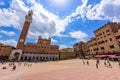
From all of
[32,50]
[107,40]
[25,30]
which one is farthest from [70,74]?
[25,30]

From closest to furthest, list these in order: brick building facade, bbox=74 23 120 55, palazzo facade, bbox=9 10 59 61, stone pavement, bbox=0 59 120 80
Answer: stone pavement, bbox=0 59 120 80
brick building facade, bbox=74 23 120 55
palazzo facade, bbox=9 10 59 61

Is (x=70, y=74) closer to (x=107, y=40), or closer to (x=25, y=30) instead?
(x=107, y=40)

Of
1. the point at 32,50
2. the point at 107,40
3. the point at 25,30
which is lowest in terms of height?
the point at 32,50

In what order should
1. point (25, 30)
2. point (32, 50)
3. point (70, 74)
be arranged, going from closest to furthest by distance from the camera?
point (70, 74) < point (32, 50) < point (25, 30)

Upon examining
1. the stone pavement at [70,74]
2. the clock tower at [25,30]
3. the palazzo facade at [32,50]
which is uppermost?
the clock tower at [25,30]

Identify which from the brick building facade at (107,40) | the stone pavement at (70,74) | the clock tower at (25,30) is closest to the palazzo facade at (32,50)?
the clock tower at (25,30)

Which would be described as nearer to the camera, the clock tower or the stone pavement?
the stone pavement

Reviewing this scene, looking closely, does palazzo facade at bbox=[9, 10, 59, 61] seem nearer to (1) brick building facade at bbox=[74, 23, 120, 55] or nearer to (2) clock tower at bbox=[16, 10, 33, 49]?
(2) clock tower at bbox=[16, 10, 33, 49]

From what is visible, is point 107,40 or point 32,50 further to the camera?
point 32,50

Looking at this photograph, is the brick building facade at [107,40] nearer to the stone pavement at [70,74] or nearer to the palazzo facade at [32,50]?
the stone pavement at [70,74]

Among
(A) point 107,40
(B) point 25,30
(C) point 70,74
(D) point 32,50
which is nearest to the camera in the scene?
(C) point 70,74

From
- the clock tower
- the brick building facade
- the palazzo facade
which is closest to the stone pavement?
the brick building facade

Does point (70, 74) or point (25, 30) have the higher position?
point (25, 30)

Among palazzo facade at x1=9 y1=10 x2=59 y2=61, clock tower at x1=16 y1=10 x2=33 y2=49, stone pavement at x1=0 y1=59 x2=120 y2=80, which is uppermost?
clock tower at x1=16 y1=10 x2=33 y2=49
